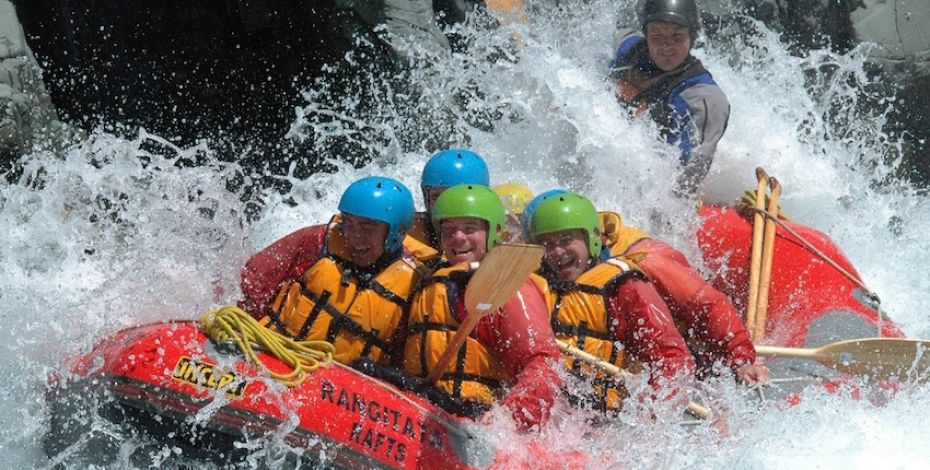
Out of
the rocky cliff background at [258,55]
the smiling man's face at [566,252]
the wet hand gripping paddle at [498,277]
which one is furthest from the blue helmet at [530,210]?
the rocky cliff background at [258,55]

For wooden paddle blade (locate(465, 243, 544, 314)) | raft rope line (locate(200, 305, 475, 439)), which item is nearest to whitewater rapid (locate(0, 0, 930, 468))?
raft rope line (locate(200, 305, 475, 439))

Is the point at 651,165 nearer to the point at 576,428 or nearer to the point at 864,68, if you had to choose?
the point at 576,428

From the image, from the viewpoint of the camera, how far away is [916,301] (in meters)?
6.80

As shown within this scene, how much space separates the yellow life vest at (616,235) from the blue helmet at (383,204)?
1.02m

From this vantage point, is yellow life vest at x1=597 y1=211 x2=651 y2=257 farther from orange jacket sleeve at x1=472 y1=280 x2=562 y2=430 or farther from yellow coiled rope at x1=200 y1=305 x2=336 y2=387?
yellow coiled rope at x1=200 y1=305 x2=336 y2=387

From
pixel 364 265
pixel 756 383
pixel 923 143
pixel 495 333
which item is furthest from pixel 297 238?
pixel 923 143

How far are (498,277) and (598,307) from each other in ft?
2.41

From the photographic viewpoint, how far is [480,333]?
422 cm

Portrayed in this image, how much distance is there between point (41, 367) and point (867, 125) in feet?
23.3

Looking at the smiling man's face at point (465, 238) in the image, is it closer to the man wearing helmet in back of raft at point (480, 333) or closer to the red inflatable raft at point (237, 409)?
the man wearing helmet in back of raft at point (480, 333)

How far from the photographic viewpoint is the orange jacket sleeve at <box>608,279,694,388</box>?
435 centimetres

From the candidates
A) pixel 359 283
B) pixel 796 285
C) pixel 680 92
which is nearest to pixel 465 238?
pixel 359 283

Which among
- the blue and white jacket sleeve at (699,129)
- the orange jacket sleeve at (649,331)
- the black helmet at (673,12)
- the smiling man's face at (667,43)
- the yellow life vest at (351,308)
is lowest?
the yellow life vest at (351,308)

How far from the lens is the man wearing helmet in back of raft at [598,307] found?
4.35 metres
